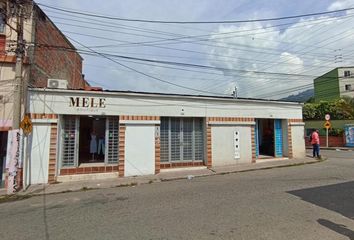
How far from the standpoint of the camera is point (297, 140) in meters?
16.2

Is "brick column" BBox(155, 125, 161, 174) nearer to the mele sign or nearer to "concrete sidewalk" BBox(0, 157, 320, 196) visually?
"concrete sidewalk" BBox(0, 157, 320, 196)

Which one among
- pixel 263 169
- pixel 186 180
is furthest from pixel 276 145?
pixel 186 180

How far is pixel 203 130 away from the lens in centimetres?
1392

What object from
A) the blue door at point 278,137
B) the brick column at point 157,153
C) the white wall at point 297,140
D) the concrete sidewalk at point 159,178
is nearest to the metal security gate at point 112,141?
the concrete sidewalk at point 159,178

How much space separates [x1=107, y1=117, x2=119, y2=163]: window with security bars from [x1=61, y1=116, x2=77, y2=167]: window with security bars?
151 centimetres

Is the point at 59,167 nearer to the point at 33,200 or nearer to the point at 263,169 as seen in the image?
the point at 33,200

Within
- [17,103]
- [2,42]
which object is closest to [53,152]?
[17,103]

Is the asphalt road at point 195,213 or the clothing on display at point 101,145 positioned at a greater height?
the clothing on display at point 101,145

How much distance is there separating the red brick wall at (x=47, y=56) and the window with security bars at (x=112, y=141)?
11.9 ft

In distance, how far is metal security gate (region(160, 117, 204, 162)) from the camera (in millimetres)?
13172

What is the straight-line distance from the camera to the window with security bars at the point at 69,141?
37.8 feet

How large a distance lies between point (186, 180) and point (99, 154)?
5601 millimetres

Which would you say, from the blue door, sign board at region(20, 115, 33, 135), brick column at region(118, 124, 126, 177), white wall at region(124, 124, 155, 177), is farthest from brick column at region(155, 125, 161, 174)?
the blue door

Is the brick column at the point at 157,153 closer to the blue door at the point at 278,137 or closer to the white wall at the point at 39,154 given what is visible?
the white wall at the point at 39,154
